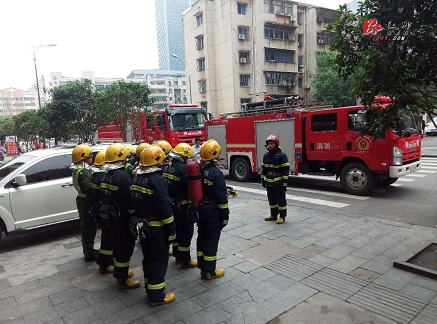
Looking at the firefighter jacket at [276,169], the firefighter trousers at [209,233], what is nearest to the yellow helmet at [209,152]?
the firefighter trousers at [209,233]

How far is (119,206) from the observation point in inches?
146

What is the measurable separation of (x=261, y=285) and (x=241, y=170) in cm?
763

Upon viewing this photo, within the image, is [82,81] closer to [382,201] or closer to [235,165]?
[235,165]

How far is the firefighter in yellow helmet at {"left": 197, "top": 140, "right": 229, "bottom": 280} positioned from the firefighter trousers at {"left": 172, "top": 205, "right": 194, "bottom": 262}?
1.08ft

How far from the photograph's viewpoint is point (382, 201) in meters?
7.53

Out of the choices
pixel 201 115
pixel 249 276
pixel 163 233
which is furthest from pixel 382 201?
pixel 201 115

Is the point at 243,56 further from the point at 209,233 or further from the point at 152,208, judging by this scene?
the point at 152,208

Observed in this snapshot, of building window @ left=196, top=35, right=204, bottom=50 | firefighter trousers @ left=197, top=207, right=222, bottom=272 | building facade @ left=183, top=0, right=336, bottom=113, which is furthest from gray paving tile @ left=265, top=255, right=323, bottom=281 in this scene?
building window @ left=196, top=35, right=204, bottom=50

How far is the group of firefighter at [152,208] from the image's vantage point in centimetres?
338

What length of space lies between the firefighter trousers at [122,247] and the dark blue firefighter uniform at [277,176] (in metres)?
3.12

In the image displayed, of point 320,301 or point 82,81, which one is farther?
point 82,81

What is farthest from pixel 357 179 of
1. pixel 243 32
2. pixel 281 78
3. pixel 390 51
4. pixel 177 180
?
pixel 243 32

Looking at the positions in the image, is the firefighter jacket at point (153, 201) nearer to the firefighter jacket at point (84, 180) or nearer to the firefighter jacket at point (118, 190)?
the firefighter jacket at point (118, 190)

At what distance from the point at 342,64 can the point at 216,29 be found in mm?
32670
